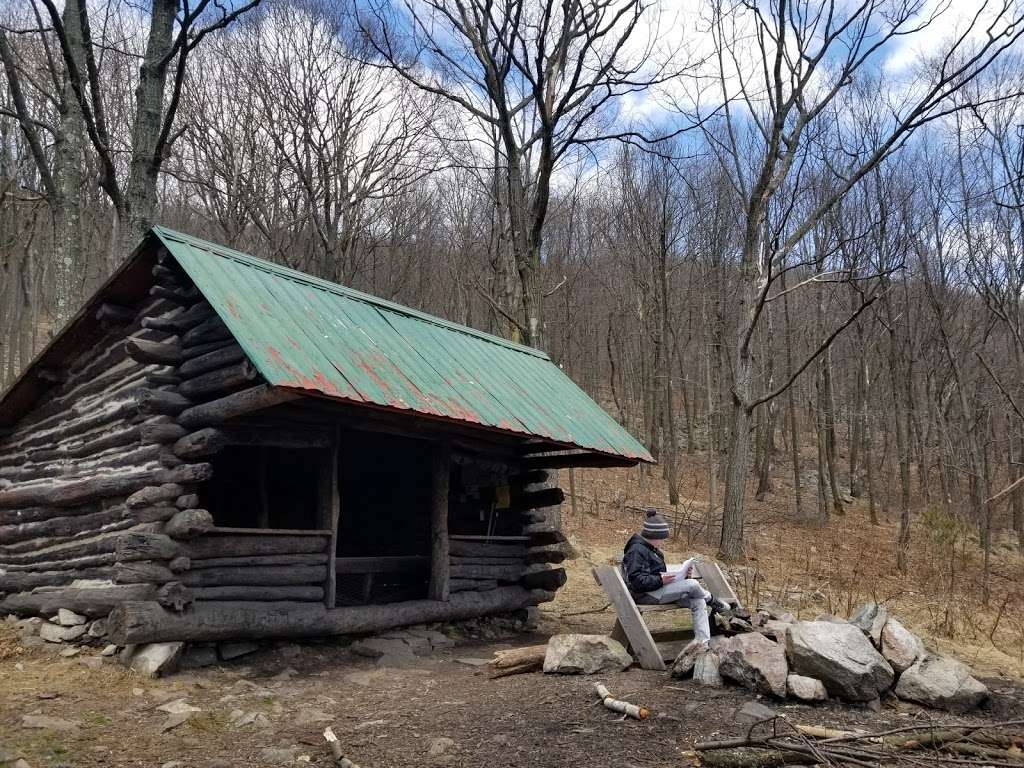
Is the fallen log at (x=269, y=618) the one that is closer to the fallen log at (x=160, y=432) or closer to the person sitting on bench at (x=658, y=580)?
the fallen log at (x=160, y=432)

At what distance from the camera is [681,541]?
56.6 feet

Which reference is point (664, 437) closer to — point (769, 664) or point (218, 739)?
point (769, 664)

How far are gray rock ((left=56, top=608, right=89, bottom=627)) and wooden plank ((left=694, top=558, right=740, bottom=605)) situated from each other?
6064 mm

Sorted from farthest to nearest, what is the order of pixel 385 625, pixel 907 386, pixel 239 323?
pixel 907 386
pixel 385 625
pixel 239 323

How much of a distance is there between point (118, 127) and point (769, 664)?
19.1 m

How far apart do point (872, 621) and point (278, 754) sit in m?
5.03

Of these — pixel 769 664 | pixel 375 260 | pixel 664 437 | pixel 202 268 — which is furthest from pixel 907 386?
pixel 202 268

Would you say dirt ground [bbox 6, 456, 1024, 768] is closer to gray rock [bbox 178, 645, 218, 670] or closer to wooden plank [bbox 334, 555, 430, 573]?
gray rock [bbox 178, 645, 218, 670]

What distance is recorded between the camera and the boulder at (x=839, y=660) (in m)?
5.84

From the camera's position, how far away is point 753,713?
17.8 feet

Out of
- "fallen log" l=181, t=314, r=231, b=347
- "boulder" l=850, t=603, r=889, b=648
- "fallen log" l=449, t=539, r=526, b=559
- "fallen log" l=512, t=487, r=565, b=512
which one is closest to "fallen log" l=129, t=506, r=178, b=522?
"fallen log" l=181, t=314, r=231, b=347

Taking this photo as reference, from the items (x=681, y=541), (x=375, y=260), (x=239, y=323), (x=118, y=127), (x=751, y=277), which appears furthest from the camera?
(x=375, y=260)

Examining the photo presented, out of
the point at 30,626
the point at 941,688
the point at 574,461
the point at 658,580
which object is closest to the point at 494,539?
the point at 574,461

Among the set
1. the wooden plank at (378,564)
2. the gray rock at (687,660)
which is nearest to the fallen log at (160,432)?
the wooden plank at (378,564)
